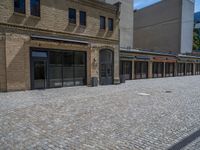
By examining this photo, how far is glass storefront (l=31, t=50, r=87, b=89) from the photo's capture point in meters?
13.3

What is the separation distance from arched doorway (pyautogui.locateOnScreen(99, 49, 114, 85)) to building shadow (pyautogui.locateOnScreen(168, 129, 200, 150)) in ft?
41.2

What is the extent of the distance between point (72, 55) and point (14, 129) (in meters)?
10.6

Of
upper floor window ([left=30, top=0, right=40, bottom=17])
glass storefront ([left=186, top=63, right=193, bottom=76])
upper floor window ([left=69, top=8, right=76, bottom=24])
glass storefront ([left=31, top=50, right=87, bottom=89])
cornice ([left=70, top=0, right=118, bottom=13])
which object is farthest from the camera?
glass storefront ([left=186, top=63, right=193, bottom=76])

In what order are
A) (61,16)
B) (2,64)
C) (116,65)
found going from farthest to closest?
(116,65), (61,16), (2,64)

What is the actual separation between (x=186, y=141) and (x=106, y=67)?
13552 millimetres

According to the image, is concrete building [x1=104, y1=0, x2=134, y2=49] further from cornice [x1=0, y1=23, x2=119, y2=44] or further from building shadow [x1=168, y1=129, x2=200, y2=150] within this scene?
building shadow [x1=168, y1=129, x2=200, y2=150]

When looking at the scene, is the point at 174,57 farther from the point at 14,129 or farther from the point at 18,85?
the point at 14,129

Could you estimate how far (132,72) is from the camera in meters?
23.2

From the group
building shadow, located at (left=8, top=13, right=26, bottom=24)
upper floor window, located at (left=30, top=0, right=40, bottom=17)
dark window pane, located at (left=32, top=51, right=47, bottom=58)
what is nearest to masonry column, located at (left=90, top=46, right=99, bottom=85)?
dark window pane, located at (left=32, top=51, right=47, bottom=58)

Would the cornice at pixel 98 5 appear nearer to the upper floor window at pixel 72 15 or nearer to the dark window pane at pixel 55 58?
Result: the upper floor window at pixel 72 15

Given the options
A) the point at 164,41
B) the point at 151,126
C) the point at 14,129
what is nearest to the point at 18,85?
the point at 14,129

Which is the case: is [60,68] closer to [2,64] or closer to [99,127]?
[2,64]

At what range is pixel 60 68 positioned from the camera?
14.4 metres

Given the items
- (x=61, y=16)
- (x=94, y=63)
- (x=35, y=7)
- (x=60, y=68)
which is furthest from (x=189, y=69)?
(x=35, y=7)
